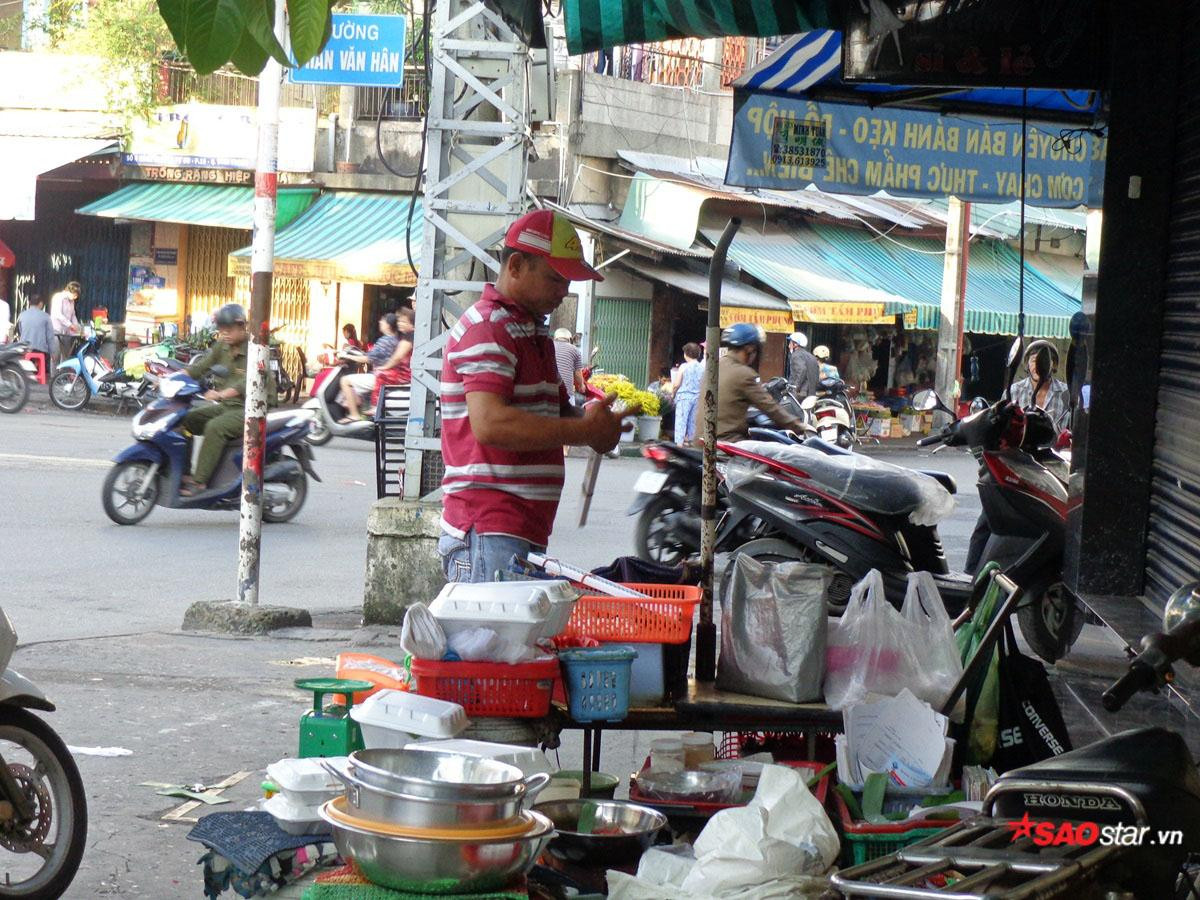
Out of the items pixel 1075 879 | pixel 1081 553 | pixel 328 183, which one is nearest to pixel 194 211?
pixel 328 183

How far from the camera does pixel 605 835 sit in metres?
3.76

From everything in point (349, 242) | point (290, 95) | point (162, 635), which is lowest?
point (162, 635)

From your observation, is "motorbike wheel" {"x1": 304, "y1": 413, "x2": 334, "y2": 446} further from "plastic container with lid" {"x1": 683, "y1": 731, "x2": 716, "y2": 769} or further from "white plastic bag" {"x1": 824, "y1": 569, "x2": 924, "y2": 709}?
"white plastic bag" {"x1": 824, "y1": 569, "x2": 924, "y2": 709}

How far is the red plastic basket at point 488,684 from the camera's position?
13.1ft

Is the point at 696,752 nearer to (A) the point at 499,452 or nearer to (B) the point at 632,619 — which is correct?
(B) the point at 632,619

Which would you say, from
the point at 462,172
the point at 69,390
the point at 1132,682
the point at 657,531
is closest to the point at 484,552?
the point at 1132,682

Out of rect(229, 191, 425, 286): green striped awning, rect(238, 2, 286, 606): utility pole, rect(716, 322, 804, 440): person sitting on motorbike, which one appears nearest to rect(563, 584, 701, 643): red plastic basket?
rect(238, 2, 286, 606): utility pole

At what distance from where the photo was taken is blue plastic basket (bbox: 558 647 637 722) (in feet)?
13.7

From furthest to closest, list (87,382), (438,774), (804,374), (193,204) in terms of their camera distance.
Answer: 1. (193,204)
2. (804,374)
3. (87,382)
4. (438,774)

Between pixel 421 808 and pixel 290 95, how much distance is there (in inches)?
961

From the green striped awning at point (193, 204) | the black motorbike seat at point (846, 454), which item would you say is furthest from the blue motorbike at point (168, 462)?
the green striped awning at point (193, 204)

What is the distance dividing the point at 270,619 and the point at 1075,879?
21.8ft

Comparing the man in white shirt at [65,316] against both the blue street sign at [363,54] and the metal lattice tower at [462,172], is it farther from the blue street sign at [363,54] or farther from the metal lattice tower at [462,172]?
the metal lattice tower at [462,172]

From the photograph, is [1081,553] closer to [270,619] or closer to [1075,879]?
[1075,879]
